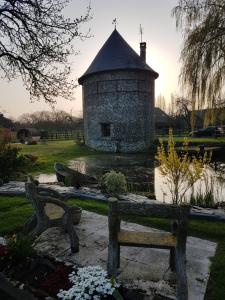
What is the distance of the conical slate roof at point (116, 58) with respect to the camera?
20.7 meters

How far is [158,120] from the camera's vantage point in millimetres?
45531

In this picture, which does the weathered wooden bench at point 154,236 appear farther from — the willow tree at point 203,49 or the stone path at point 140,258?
the willow tree at point 203,49

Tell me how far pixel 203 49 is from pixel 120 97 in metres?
15.1

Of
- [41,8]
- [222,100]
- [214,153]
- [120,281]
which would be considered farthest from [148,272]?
[214,153]

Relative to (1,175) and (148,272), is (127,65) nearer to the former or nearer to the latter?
(1,175)

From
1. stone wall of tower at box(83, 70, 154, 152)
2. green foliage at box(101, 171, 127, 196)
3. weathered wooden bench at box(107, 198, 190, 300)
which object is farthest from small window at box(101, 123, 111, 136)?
weathered wooden bench at box(107, 198, 190, 300)

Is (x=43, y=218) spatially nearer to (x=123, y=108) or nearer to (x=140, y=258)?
(x=140, y=258)

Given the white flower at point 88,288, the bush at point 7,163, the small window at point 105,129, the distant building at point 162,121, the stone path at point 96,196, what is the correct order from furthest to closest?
the distant building at point 162,121, the small window at point 105,129, the bush at point 7,163, the stone path at point 96,196, the white flower at point 88,288

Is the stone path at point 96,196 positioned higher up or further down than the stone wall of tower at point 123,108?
further down

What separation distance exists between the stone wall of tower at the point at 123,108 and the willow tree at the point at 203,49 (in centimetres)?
1397

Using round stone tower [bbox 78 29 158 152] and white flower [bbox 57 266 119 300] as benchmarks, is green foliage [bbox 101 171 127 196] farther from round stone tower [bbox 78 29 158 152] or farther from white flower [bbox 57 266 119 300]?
round stone tower [bbox 78 29 158 152]

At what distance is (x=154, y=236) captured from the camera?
3297mm

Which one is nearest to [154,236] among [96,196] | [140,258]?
[140,258]

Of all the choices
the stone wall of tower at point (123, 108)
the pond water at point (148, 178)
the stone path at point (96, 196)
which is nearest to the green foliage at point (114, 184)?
the stone path at point (96, 196)
